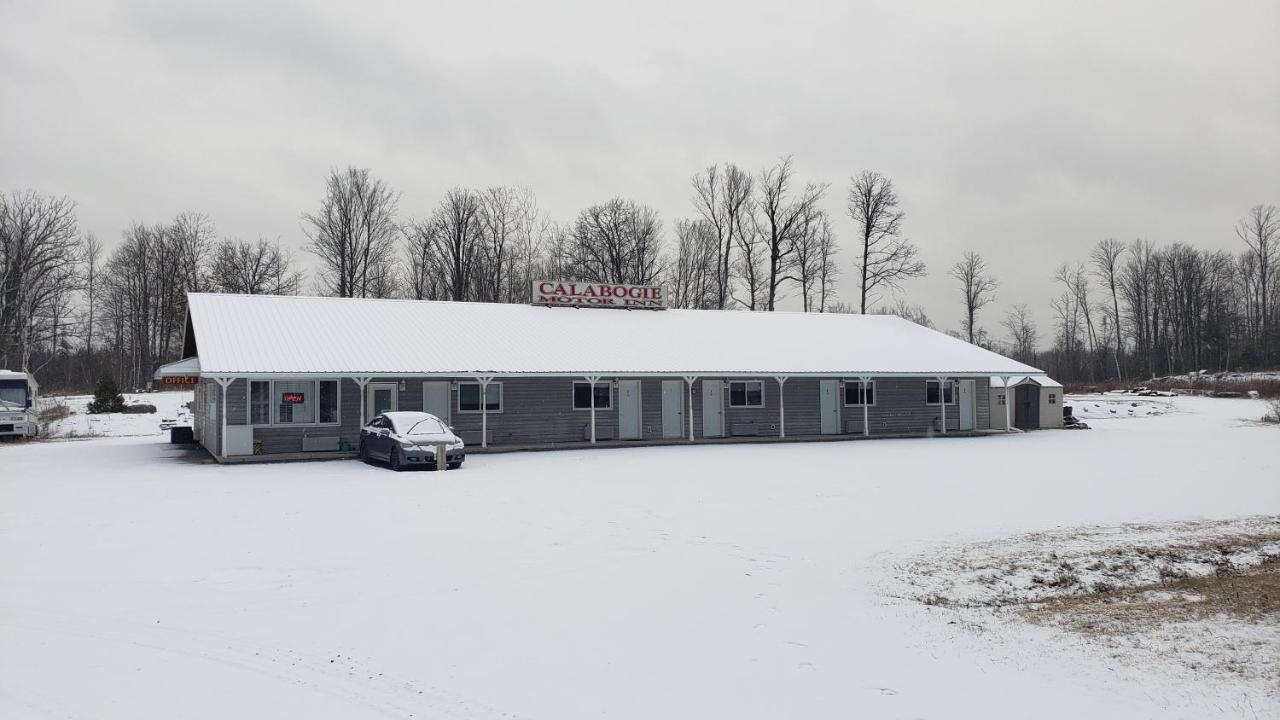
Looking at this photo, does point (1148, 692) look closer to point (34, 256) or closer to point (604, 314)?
point (604, 314)

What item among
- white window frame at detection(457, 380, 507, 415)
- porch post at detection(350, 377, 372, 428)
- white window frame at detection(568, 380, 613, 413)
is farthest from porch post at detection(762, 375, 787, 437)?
porch post at detection(350, 377, 372, 428)

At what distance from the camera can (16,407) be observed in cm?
2866

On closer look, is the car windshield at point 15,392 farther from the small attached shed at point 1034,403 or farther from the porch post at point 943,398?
the small attached shed at point 1034,403

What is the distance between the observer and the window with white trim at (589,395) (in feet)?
86.7

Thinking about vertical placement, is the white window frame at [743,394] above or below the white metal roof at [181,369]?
below

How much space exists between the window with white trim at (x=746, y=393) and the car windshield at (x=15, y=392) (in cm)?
2473

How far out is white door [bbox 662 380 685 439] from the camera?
90.5 feet

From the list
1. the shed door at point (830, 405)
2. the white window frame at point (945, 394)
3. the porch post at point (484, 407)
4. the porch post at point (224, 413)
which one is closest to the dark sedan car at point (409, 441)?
the porch post at point (484, 407)

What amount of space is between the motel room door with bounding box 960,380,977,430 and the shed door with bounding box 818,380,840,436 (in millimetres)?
5710

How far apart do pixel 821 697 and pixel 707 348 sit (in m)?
23.1

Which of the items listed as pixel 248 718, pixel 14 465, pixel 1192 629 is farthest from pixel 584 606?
pixel 14 465

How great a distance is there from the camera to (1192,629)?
7.59 metres

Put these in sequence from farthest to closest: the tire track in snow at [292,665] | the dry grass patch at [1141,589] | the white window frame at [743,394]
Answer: the white window frame at [743,394], the dry grass patch at [1141,589], the tire track in snow at [292,665]

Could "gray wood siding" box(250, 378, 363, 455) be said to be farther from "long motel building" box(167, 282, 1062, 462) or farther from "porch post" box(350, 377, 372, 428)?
"porch post" box(350, 377, 372, 428)
